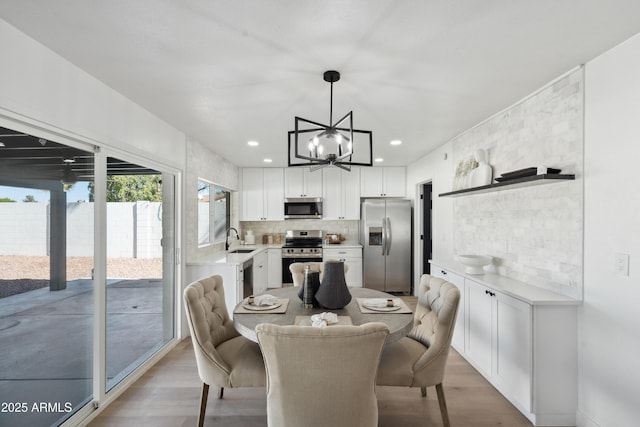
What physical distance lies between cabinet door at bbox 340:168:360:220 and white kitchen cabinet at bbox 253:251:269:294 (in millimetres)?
1722

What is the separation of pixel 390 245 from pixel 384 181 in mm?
1279

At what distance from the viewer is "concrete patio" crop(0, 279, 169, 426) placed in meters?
1.75

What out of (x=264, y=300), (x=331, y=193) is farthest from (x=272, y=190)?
(x=264, y=300)

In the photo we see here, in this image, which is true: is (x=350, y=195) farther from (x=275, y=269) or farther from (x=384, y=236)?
(x=275, y=269)

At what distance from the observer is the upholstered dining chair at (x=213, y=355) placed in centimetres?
193

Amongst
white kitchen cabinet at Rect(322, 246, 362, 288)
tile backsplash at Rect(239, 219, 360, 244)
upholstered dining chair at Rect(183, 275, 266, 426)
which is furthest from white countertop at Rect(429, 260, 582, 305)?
tile backsplash at Rect(239, 219, 360, 244)

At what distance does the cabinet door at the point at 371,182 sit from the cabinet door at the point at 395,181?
0.10 meters

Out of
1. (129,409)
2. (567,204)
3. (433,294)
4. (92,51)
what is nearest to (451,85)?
(567,204)

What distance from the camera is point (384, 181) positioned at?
6016mm

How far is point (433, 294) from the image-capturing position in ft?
7.41

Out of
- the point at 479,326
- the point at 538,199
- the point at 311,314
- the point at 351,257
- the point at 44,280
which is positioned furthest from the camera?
the point at 351,257

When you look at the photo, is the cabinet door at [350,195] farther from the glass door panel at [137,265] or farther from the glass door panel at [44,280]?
the glass door panel at [44,280]

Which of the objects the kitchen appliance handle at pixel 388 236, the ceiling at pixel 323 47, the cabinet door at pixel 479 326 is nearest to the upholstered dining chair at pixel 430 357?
the cabinet door at pixel 479 326

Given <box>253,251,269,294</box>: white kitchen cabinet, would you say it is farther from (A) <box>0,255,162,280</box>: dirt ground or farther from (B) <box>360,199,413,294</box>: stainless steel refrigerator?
(B) <box>360,199,413,294</box>: stainless steel refrigerator
